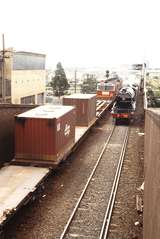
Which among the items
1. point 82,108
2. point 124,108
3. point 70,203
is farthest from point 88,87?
point 70,203

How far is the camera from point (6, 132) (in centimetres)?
1672

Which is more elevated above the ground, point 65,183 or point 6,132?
point 6,132

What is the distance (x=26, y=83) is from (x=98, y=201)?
29769mm

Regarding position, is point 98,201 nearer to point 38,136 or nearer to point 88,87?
point 38,136

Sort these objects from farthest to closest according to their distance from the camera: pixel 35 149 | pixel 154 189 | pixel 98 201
→ 1. pixel 35 149
2. pixel 98 201
3. pixel 154 189

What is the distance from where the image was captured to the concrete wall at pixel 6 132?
53.3 feet

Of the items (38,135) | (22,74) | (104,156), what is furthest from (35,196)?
(22,74)

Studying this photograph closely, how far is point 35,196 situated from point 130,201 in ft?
11.7

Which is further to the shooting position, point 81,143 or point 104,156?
point 81,143

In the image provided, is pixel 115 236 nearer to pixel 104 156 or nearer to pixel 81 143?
pixel 104 156

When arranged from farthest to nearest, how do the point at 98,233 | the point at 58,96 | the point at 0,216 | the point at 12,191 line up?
the point at 58,96 → the point at 12,191 → the point at 98,233 → the point at 0,216

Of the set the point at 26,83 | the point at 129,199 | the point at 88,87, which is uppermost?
the point at 26,83

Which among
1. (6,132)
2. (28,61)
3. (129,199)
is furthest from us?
(28,61)

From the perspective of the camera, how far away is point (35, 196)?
43.7ft
